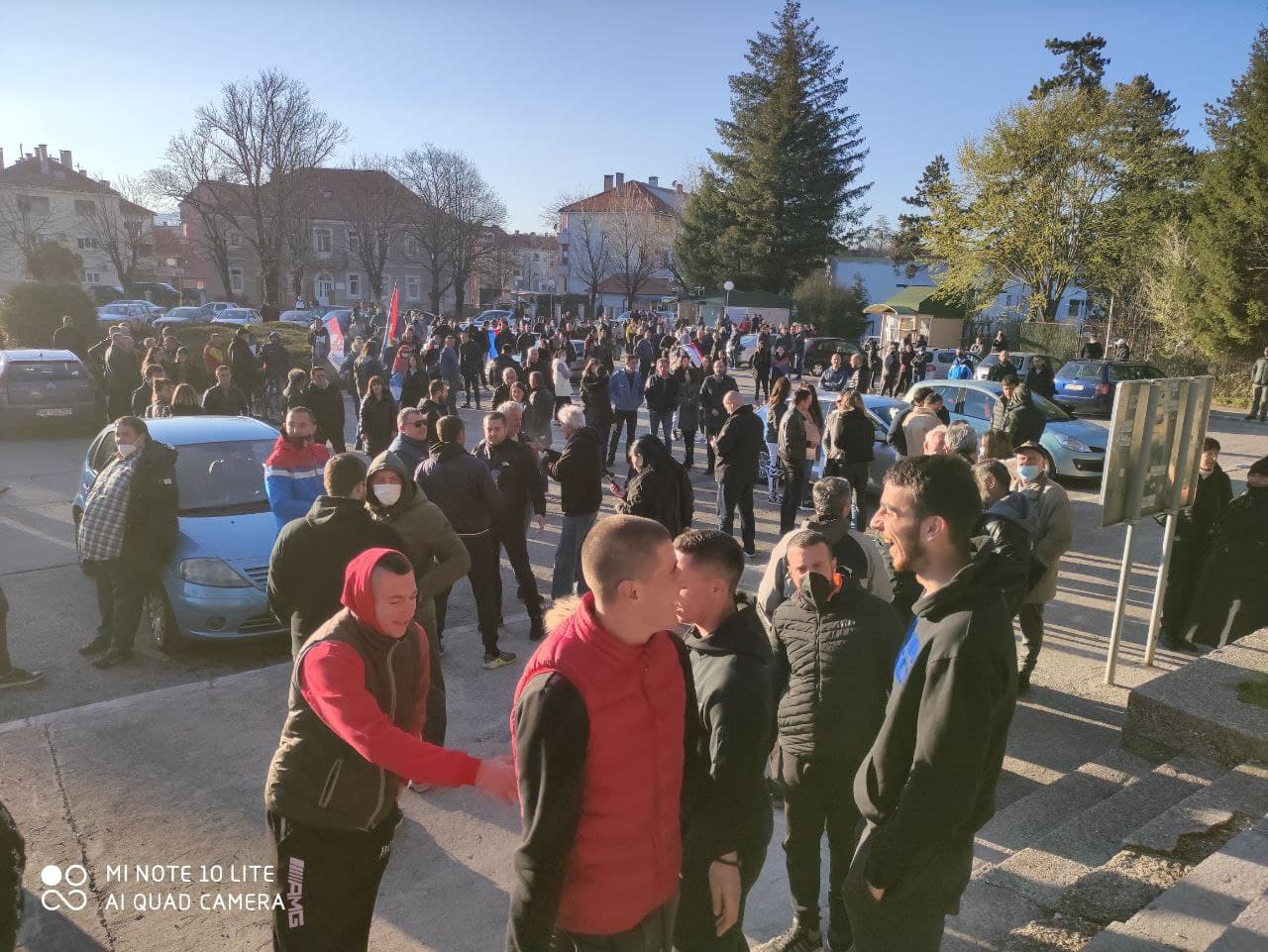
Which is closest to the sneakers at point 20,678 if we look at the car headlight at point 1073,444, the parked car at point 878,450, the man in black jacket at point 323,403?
the man in black jacket at point 323,403

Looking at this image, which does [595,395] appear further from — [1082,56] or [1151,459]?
[1082,56]

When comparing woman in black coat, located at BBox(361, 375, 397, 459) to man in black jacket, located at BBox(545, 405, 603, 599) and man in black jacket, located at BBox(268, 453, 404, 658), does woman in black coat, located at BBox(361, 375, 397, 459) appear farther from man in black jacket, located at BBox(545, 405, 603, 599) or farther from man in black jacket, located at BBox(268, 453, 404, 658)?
man in black jacket, located at BBox(268, 453, 404, 658)

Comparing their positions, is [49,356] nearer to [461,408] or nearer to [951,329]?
[461,408]

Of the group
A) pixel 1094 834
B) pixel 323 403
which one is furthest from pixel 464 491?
pixel 323 403

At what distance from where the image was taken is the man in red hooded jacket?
2730 millimetres

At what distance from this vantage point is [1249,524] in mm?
6203

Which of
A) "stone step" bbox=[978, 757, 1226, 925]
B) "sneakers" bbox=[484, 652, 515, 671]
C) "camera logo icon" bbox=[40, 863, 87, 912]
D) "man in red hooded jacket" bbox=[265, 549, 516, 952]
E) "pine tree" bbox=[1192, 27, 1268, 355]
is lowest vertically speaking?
"camera logo icon" bbox=[40, 863, 87, 912]

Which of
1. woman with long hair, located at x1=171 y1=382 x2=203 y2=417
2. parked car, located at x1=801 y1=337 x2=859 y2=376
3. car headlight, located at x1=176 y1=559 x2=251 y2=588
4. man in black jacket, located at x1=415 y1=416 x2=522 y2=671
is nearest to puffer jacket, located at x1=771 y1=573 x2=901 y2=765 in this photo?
man in black jacket, located at x1=415 y1=416 x2=522 y2=671

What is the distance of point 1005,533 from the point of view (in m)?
3.74

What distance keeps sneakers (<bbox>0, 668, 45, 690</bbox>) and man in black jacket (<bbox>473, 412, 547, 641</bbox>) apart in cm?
340

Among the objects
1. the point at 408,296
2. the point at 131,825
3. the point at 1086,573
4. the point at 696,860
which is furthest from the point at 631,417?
the point at 408,296

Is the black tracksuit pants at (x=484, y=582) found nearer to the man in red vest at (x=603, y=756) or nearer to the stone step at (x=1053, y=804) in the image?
the stone step at (x=1053, y=804)

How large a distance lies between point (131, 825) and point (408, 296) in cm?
7132

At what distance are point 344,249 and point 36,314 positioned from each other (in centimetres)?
4784
